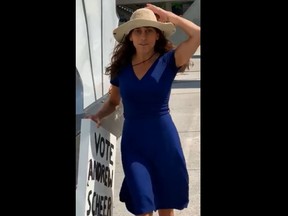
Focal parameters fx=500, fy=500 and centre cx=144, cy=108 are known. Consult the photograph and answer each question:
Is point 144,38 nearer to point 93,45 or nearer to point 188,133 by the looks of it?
point 93,45

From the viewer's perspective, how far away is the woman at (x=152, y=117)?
2775 millimetres

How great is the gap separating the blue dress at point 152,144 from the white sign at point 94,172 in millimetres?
188

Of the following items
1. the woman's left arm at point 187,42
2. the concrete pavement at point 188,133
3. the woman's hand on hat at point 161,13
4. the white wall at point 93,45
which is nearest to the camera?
the woman's left arm at point 187,42

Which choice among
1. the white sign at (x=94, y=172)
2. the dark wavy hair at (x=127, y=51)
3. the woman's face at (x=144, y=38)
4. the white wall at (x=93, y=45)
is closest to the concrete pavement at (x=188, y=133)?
the dark wavy hair at (x=127, y=51)

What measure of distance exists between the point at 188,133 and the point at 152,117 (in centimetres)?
389

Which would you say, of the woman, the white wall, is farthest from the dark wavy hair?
the white wall

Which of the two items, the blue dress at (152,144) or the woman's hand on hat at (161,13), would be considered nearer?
the blue dress at (152,144)

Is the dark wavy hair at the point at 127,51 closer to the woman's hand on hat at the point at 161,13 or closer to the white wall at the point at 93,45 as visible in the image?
the woman's hand on hat at the point at 161,13

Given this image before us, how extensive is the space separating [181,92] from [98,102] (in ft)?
17.7

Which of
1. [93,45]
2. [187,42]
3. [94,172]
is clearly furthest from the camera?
[93,45]

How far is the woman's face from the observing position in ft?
9.30

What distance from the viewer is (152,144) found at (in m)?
2.81

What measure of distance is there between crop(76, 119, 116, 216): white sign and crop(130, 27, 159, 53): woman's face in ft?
1.69

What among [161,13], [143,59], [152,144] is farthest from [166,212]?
[161,13]
